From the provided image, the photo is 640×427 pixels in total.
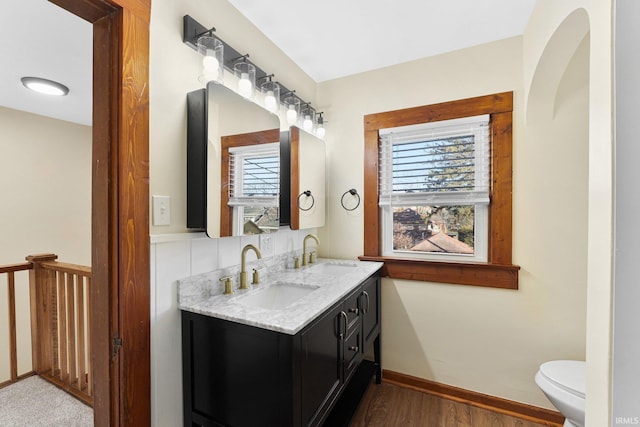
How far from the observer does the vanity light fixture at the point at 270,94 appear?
175cm

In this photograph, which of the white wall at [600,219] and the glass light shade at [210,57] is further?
the glass light shade at [210,57]

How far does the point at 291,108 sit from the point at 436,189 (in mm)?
1204

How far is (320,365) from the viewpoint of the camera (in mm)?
1206

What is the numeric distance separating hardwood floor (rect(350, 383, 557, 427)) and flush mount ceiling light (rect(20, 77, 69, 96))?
326cm

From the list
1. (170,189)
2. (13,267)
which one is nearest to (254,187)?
(170,189)

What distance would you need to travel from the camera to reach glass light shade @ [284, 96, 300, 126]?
198 centimetres

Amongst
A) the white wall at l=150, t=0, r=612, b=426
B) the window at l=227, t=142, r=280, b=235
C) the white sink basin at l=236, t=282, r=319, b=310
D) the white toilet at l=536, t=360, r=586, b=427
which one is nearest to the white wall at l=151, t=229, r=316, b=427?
the white wall at l=150, t=0, r=612, b=426

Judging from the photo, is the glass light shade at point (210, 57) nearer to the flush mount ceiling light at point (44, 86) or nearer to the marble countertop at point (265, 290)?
the marble countertop at point (265, 290)

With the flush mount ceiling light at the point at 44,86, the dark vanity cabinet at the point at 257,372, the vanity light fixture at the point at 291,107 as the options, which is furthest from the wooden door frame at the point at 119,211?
the flush mount ceiling light at the point at 44,86

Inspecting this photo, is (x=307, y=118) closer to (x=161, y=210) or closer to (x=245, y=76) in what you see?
(x=245, y=76)

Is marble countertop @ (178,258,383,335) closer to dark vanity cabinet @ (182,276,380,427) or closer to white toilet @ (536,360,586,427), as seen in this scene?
dark vanity cabinet @ (182,276,380,427)

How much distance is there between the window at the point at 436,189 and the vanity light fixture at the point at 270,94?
0.86 metres

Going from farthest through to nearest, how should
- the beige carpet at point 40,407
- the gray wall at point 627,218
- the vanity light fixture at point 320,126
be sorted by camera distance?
the vanity light fixture at point 320,126
the beige carpet at point 40,407
the gray wall at point 627,218

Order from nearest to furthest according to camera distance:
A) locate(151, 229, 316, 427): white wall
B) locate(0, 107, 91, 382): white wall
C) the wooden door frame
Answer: the wooden door frame
locate(151, 229, 316, 427): white wall
locate(0, 107, 91, 382): white wall
